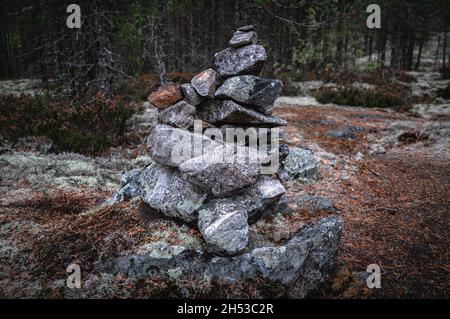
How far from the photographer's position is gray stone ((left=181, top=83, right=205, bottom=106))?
5074 mm

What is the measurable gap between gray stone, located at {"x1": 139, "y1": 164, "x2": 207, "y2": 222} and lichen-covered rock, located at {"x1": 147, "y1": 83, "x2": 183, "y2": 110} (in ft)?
3.47

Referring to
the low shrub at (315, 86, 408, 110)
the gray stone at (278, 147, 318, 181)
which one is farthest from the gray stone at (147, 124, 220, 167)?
the low shrub at (315, 86, 408, 110)

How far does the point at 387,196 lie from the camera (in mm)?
6582

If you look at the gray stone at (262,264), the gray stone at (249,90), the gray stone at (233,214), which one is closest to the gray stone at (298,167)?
the gray stone at (233,214)

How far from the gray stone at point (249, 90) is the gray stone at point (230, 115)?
127 mm

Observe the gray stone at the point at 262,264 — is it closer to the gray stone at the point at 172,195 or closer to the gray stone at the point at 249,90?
the gray stone at the point at 172,195

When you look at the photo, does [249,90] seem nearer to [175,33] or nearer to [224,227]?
[224,227]

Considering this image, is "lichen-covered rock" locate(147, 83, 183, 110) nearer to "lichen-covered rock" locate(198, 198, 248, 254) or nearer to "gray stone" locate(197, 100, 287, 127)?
"gray stone" locate(197, 100, 287, 127)

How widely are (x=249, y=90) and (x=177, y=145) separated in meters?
1.39

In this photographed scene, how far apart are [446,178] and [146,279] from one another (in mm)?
6798

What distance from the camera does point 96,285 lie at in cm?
378

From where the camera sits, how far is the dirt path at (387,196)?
4199 mm

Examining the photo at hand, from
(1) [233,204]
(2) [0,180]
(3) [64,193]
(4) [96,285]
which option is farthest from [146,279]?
(2) [0,180]
